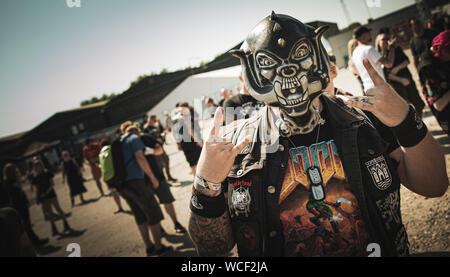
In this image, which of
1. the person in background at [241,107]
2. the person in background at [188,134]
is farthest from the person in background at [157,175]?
the person in background at [241,107]

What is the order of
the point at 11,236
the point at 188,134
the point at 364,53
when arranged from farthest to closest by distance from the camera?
the point at 188,134 < the point at 364,53 < the point at 11,236

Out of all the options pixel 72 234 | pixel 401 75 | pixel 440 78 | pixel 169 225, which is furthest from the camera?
pixel 72 234

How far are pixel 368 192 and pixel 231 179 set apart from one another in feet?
2.55

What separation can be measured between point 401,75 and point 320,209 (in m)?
5.09

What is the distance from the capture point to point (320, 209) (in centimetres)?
141

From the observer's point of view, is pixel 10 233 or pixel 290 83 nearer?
pixel 290 83

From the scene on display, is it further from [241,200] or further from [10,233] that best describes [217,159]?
[10,233]

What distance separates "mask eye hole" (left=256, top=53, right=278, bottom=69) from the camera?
1.41 m

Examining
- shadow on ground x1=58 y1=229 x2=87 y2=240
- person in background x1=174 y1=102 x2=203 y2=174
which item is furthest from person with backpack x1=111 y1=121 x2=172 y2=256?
shadow on ground x1=58 y1=229 x2=87 y2=240

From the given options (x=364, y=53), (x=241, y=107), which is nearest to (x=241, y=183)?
(x=241, y=107)

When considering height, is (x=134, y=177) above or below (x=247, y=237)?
above

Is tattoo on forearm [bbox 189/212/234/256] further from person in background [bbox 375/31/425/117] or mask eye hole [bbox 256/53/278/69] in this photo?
person in background [bbox 375/31/425/117]

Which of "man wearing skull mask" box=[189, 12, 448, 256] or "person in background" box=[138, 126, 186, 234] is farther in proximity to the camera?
Answer: "person in background" box=[138, 126, 186, 234]
